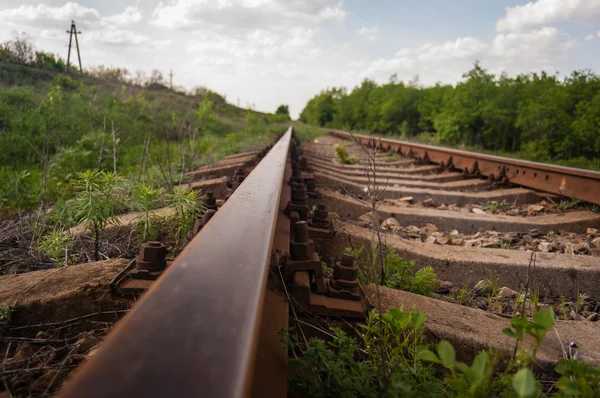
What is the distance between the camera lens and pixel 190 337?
589mm

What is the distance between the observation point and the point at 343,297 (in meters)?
1.46

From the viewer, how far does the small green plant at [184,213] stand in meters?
2.05

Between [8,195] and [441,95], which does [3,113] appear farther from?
[441,95]

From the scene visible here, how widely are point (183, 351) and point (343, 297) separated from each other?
96cm

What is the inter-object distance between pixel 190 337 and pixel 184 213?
151 centimetres

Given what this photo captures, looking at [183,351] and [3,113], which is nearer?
[183,351]

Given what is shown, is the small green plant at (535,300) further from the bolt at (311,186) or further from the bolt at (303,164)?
the bolt at (303,164)

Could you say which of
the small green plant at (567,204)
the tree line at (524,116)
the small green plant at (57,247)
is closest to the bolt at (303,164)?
the small green plant at (567,204)

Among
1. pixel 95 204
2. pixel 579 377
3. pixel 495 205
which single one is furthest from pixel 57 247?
pixel 495 205

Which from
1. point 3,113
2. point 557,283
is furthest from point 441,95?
point 557,283

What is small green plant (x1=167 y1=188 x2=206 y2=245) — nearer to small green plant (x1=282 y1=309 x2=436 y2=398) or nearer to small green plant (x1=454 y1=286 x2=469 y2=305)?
small green plant (x1=282 y1=309 x2=436 y2=398)

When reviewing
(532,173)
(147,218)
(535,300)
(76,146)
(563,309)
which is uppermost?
(532,173)

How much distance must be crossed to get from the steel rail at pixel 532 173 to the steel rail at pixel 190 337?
1820 mm

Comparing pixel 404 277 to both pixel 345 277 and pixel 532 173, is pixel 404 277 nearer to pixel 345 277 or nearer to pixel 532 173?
pixel 345 277
